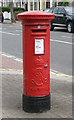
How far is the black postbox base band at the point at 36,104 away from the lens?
19.4 ft

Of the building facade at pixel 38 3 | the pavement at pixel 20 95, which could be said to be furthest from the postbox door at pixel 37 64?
the building facade at pixel 38 3

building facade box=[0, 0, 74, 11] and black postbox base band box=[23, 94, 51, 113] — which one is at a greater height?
building facade box=[0, 0, 74, 11]

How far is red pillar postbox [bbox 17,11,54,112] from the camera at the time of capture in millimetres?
5843

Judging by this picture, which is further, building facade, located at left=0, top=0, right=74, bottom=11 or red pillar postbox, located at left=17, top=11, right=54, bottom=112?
building facade, located at left=0, top=0, right=74, bottom=11

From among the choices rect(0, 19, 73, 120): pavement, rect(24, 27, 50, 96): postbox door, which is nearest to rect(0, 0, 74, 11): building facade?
rect(0, 19, 73, 120): pavement

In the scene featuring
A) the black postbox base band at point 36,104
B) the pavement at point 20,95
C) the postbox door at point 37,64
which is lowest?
the pavement at point 20,95

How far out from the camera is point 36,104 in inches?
233

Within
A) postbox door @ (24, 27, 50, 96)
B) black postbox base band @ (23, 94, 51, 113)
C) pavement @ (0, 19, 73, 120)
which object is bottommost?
pavement @ (0, 19, 73, 120)

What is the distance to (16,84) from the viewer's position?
789 cm

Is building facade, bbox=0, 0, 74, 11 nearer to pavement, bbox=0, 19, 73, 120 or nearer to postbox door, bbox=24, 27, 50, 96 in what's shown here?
pavement, bbox=0, 19, 73, 120

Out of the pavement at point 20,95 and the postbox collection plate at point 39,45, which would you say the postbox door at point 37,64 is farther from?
the pavement at point 20,95

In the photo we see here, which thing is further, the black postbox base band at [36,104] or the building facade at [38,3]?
the building facade at [38,3]

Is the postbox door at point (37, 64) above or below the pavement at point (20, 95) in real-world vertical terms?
above

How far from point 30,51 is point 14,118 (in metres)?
1.03
